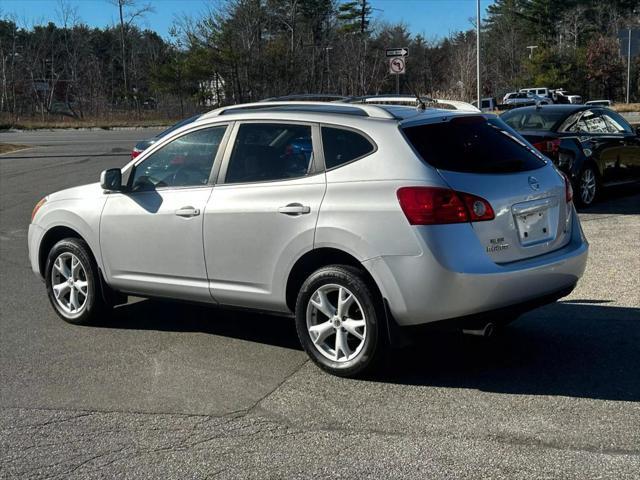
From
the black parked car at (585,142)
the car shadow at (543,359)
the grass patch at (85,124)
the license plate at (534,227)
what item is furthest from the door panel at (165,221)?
the grass patch at (85,124)

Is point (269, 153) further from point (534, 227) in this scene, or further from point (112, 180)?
point (534, 227)

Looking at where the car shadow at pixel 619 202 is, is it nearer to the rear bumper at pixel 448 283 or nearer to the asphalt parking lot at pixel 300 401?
the asphalt parking lot at pixel 300 401

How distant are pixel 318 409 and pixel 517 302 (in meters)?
1.40

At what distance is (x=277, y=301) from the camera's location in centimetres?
572

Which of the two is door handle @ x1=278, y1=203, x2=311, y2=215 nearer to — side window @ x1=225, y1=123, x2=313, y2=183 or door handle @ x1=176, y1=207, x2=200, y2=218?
side window @ x1=225, y1=123, x2=313, y2=183

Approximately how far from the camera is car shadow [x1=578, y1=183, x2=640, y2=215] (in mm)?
12373

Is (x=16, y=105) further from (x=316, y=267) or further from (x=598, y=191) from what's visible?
(x=316, y=267)

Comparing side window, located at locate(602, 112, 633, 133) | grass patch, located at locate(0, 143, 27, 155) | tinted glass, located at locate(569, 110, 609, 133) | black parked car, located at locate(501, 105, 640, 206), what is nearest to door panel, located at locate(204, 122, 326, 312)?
black parked car, located at locate(501, 105, 640, 206)

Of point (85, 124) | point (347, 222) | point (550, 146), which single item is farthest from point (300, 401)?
point (85, 124)

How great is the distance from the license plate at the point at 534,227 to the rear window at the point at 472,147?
313 mm

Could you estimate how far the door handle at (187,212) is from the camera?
607 centimetres

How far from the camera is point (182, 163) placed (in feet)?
20.9

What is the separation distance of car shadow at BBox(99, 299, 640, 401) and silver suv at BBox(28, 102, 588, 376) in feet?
1.34

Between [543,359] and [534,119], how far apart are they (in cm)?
812
